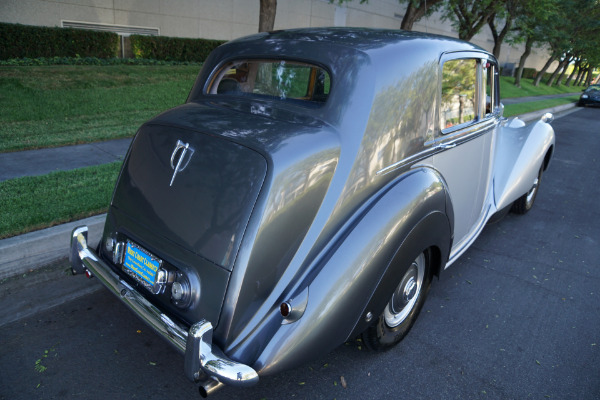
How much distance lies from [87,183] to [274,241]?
347 cm

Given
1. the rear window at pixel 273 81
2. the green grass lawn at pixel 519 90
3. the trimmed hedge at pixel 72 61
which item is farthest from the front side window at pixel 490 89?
the green grass lawn at pixel 519 90

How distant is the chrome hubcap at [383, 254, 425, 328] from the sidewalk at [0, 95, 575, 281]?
2.58 m

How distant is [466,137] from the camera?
321cm

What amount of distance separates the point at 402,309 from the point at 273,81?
1.71 meters

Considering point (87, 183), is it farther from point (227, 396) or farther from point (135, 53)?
point (135, 53)

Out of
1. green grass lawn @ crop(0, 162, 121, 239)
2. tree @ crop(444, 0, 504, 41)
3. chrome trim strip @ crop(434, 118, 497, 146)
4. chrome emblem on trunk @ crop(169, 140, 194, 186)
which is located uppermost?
tree @ crop(444, 0, 504, 41)

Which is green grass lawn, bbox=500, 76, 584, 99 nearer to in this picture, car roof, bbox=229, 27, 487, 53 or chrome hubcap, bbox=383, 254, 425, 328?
car roof, bbox=229, 27, 487, 53

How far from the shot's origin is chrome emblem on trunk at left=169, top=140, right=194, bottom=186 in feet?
7.58

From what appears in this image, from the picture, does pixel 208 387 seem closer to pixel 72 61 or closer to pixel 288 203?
pixel 288 203

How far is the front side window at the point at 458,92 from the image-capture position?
2936 mm

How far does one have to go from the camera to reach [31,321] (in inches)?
113

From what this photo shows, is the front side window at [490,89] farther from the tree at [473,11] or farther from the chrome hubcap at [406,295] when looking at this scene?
the tree at [473,11]

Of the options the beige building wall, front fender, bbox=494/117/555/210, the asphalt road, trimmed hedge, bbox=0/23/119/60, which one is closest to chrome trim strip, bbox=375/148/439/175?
the asphalt road

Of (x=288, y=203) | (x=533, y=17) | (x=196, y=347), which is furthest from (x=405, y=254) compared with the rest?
(x=533, y=17)
